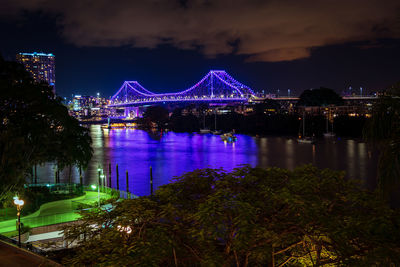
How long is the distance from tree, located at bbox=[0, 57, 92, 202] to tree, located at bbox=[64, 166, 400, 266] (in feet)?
31.4

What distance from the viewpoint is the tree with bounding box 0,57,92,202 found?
15.0 m

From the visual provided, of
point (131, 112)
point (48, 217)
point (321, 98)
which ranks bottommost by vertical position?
point (48, 217)

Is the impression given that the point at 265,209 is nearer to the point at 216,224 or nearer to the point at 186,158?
the point at 216,224

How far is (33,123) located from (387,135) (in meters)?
14.9

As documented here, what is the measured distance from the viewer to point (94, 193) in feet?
57.6

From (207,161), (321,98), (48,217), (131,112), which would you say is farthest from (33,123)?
(131,112)

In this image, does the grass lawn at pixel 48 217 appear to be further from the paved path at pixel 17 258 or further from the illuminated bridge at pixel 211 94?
the illuminated bridge at pixel 211 94

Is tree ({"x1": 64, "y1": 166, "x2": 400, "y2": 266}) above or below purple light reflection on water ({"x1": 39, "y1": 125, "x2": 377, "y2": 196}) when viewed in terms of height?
above

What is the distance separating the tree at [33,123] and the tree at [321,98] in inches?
2986

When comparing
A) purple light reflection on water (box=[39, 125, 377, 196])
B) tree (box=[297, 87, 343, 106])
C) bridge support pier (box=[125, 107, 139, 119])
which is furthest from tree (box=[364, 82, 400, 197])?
bridge support pier (box=[125, 107, 139, 119])

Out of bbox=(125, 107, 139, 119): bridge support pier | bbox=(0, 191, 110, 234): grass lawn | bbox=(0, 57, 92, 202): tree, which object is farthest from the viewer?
bbox=(125, 107, 139, 119): bridge support pier

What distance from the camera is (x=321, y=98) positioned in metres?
86.2

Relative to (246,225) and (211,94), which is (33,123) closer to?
(246,225)

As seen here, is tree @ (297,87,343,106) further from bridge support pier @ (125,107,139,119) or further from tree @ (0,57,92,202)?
tree @ (0,57,92,202)
